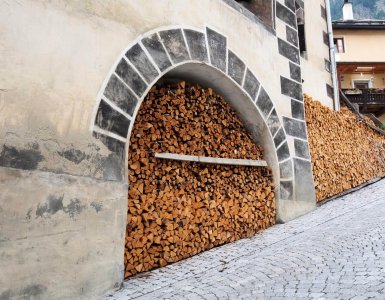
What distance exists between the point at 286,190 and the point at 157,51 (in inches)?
119

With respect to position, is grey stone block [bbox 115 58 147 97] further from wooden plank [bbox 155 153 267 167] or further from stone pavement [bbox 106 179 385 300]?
stone pavement [bbox 106 179 385 300]

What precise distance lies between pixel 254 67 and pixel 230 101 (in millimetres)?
626

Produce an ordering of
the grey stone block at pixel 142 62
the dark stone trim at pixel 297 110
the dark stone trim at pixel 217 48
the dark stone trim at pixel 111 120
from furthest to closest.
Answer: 1. the dark stone trim at pixel 297 110
2. the dark stone trim at pixel 217 48
3. the grey stone block at pixel 142 62
4. the dark stone trim at pixel 111 120

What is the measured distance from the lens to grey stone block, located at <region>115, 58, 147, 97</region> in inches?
141

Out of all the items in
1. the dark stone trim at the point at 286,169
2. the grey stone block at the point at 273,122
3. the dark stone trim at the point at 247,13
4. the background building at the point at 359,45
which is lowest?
the dark stone trim at the point at 286,169

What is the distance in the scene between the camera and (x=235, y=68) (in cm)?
509

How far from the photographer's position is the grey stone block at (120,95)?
11.3 feet

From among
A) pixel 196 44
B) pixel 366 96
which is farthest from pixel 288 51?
pixel 366 96

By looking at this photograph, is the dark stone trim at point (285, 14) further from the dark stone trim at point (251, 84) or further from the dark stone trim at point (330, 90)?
the dark stone trim at point (330, 90)

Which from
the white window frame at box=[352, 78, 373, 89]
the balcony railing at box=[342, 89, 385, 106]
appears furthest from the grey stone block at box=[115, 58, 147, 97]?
the white window frame at box=[352, 78, 373, 89]

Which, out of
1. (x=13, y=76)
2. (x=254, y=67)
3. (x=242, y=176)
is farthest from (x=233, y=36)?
(x=13, y=76)

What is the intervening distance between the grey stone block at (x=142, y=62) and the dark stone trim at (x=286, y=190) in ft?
9.22

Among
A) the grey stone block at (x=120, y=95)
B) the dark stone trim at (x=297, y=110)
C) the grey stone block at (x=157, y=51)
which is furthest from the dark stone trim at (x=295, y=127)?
the grey stone block at (x=120, y=95)

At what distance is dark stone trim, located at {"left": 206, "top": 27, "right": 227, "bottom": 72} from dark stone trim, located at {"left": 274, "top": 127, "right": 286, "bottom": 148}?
1.47 m
